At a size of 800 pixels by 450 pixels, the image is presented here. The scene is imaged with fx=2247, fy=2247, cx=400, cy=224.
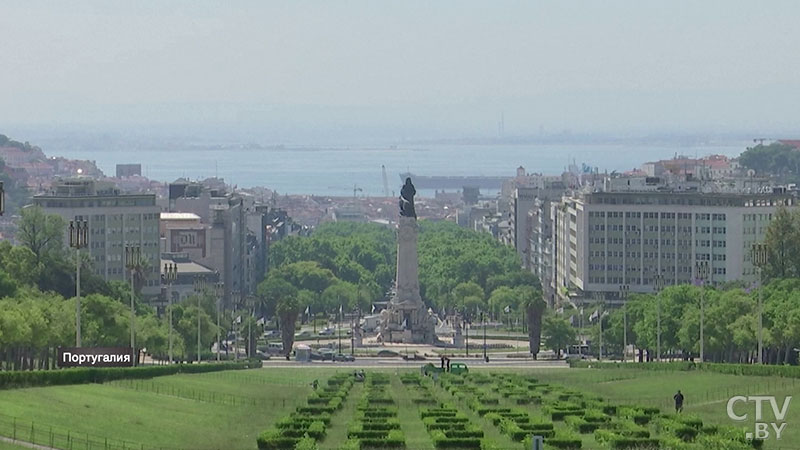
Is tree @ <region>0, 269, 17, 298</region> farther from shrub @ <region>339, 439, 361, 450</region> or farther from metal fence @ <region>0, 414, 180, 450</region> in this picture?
shrub @ <region>339, 439, 361, 450</region>

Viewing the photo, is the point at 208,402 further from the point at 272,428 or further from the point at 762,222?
the point at 762,222

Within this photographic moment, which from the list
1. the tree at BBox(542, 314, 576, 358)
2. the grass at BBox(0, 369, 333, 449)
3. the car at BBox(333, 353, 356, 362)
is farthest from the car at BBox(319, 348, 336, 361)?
the grass at BBox(0, 369, 333, 449)

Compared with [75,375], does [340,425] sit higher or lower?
lower

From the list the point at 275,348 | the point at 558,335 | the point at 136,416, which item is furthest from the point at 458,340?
the point at 136,416

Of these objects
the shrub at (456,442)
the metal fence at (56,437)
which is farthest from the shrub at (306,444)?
the metal fence at (56,437)

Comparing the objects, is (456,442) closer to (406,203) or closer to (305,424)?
(305,424)

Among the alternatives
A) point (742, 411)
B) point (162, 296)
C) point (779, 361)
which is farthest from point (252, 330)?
point (742, 411)

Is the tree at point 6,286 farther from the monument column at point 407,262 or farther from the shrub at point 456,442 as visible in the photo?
the monument column at point 407,262
